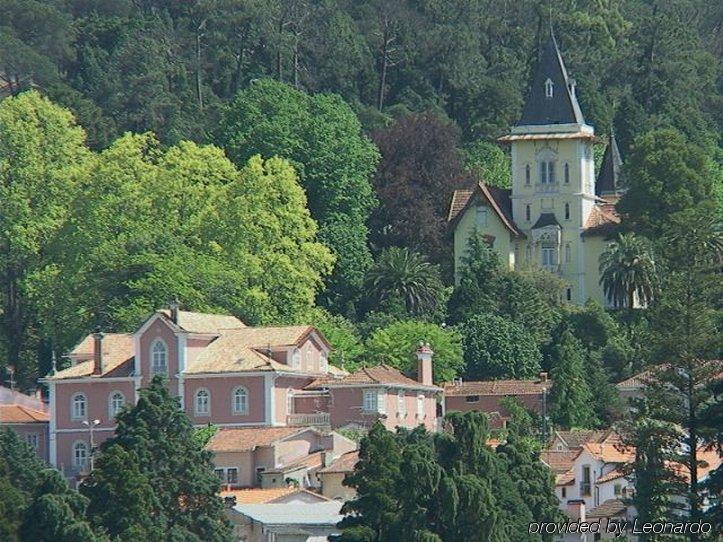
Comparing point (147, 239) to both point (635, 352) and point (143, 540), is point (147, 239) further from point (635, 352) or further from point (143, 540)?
point (143, 540)

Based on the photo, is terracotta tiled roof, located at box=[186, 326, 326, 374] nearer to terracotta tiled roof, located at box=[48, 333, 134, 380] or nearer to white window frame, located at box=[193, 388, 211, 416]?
white window frame, located at box=[193, 388, 211, 416]

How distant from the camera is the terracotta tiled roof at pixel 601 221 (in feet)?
420

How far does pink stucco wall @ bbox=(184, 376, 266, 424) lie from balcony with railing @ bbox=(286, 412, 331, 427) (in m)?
1.08

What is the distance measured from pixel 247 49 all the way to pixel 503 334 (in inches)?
1302

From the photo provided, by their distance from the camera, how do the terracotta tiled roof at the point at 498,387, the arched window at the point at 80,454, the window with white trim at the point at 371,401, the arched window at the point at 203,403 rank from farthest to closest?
the terracotta tiled roof at the point at 498,387 < the arched window at the point at 203,403 < the arched window at the point at 80,454 < the window with white trim at the point at 371,401

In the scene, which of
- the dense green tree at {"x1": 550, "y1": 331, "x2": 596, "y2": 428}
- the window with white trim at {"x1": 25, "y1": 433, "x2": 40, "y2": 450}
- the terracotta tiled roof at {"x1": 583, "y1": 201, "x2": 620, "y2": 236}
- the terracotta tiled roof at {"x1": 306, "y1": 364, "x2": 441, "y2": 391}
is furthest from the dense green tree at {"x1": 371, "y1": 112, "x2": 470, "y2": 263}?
the window with white trim at {"x1": 25, "y1": 433, "x2": 40, "y2": 450}

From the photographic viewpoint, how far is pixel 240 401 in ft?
355

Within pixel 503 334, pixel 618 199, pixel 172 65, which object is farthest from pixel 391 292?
pixel 172 65

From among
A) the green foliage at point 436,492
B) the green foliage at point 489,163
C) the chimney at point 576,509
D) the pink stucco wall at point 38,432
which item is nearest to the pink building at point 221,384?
the pink stucco wall at point 38,432

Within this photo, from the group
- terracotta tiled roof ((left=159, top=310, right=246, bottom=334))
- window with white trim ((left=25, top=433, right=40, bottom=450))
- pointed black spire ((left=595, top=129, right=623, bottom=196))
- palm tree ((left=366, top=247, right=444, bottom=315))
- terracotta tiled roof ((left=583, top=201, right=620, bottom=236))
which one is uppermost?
pointed black spire ((left=595, top=129, right=623, bottom=196))

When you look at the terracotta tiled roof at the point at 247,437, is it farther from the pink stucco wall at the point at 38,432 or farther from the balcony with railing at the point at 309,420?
the pink stucco wall at the point at 38,432

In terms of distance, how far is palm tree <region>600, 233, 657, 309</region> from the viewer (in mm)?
121438

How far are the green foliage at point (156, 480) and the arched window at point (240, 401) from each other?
Result: 1321 centimetres

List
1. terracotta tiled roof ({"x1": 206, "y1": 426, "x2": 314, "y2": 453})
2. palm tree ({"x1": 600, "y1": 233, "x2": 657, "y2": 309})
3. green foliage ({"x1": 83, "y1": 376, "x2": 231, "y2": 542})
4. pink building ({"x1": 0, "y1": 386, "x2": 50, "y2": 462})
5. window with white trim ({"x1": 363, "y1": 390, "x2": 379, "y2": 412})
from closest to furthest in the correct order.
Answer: green foliage ({"x1": 83, "y1": 376, "x2": 231, "y2": 542}), terracotta tiled roof ({"x1": 206, "y1": 426, "x2": 314, "y2": 453}), window with white trim ({"x1": 363, "y1": 390, "x2": 379, "y2": 412}), pink building ({"x1": 0, "y1": 386, "x2": 50, "y2": 462}), palm tree ({"x1": 600, "y1": 233, "x2": 657, "y2": 309})
